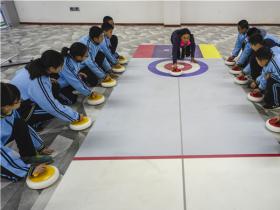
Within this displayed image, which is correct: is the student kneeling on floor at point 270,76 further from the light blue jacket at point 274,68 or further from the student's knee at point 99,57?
the student's knee at point 99,57

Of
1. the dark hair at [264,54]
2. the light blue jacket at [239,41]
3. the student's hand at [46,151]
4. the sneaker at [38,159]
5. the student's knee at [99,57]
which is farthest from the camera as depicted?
the light blue jacket at [239,41]

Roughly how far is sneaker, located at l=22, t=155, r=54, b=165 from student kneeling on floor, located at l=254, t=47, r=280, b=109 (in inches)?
110

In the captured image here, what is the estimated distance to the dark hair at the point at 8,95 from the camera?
1926mm

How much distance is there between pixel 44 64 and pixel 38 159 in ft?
3.18

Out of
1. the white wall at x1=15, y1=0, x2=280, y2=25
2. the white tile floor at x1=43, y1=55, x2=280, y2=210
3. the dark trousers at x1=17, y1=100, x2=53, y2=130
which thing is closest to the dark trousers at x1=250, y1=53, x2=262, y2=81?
the white tile floor at x1=43, y1=55, x2=280, y2=210

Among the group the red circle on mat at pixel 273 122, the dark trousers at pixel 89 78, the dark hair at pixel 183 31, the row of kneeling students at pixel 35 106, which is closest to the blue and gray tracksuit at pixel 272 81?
the red circle on mat at pixel 273 122

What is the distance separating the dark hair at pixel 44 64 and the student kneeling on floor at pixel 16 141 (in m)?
0.46

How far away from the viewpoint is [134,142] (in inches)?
109

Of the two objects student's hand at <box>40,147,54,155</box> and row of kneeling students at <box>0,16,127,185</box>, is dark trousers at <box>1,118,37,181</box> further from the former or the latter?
student's hand at <box>40,147,54,155</box>

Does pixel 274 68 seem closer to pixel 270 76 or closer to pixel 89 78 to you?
pixel 270 76

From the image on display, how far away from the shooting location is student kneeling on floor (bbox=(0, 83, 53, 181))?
1987mm

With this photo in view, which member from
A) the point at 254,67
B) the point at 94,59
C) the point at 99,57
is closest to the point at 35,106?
the point at 94,59

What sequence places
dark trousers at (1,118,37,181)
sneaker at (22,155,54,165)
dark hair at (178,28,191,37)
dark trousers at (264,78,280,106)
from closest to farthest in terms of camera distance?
1. dark trousers at (1,118,37,181)
2. sneaker at (22,155,54,165)
3. dark trousers at (264,78,280,106)
4. dark hair at (178,28,191,37)

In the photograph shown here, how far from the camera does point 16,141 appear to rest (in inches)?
91.1
